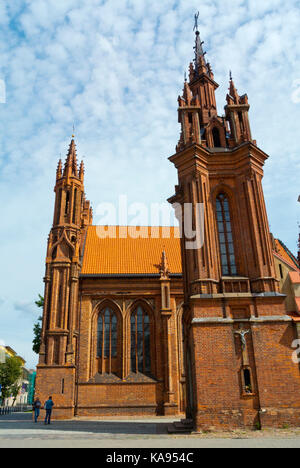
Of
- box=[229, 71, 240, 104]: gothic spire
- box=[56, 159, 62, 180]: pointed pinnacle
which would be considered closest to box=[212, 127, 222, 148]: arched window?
box=[229, 71, 240, 104]: gothic spire

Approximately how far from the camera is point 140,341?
27.2 metres

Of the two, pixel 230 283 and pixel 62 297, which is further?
pixel 62 297

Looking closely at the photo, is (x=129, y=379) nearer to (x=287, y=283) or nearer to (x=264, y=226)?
(x=287, y=283)

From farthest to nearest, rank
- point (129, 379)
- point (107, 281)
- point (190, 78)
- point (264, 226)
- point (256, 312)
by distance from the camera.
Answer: point (107, 281)
point (129, 379)
point (190, 78)
point (264, 226)
point (256, 312)

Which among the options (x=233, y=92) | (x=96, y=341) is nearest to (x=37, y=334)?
(x=96, y=341)

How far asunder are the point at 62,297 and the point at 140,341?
21.3 feet

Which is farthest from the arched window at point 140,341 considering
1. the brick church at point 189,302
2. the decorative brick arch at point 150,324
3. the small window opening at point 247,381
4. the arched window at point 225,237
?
the small window opening at point 247,381

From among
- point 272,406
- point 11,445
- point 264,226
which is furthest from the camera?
point 264,226

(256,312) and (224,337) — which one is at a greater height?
(256,312)

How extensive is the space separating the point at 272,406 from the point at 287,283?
7156mm

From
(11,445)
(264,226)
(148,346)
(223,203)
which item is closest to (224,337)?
(264,226)

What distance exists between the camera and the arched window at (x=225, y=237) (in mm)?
17234

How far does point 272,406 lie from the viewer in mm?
14211

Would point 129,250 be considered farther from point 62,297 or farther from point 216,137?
point 216,137
